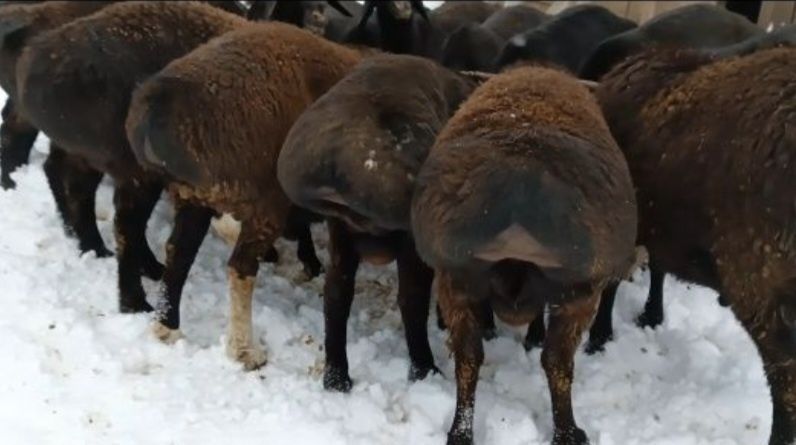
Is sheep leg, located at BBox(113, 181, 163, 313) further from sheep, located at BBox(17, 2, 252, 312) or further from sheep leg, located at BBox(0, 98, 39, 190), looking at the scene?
sheep leg, located at BBox(0, 98, 39, 190)

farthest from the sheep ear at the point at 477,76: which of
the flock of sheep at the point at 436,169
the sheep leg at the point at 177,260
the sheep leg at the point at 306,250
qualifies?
the sheep leg at the point at 177,260

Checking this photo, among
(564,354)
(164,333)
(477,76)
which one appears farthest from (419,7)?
(564,354)

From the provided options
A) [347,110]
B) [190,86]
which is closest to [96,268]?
[190,86]

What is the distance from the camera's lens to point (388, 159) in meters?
4.49

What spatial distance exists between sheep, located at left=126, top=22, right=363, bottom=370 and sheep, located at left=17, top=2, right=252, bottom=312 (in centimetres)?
37

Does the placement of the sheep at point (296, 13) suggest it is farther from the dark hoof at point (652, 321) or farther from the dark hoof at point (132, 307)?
the dark hoof at point (652, 321)

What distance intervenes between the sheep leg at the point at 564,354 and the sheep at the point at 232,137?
1.54 metres

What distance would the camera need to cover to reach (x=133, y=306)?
562cm

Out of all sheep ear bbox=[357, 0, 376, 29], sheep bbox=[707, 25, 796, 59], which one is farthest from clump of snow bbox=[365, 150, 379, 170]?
sheep ear bbox=[357, 0, 376, 29]

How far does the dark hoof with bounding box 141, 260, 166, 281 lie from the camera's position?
6.16 m

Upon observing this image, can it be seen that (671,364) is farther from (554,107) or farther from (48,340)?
(48,340)

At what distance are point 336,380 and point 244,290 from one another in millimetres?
673

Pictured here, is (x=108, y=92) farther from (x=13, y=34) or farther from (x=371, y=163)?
(x=371, y=163)

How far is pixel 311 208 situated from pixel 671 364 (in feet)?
7.12
